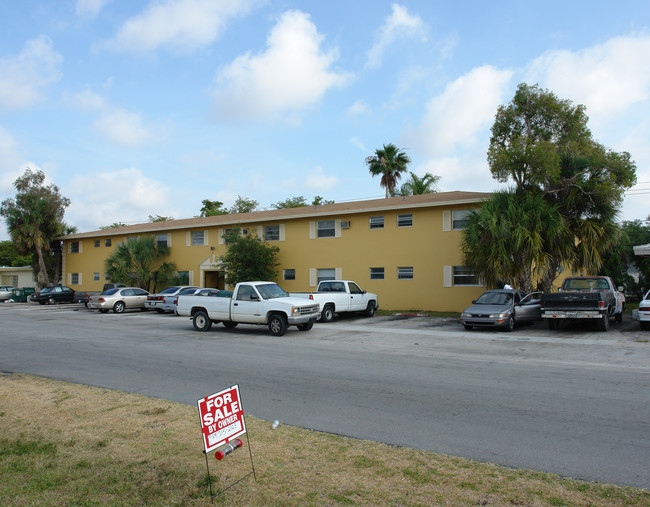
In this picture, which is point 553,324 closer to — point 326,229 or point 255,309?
point 255,309

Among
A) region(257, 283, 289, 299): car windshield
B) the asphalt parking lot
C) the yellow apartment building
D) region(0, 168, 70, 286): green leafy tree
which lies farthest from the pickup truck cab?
region(0, 168, 70, 286): green leafy tree

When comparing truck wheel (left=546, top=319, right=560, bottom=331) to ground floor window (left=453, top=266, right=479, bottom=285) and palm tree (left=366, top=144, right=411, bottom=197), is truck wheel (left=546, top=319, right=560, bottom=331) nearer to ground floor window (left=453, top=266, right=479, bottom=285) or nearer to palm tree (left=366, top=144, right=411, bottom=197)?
ground floor window (left=453, top=266, right=479, bottom=285)

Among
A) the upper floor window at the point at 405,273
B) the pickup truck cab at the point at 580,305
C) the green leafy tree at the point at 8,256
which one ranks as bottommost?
the pickup truck cab at the point at 580,305

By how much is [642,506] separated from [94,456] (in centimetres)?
503

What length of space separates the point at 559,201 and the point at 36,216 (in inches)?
1614

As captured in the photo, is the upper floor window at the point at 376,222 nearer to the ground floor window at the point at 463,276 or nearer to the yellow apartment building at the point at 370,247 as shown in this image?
the yellow apartment building at the point at 370,247

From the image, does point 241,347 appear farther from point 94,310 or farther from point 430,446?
point 94,310

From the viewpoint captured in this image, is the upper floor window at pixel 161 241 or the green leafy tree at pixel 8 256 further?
the green leafy tree at pixel 8 256

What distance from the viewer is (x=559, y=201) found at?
2214 centimetres

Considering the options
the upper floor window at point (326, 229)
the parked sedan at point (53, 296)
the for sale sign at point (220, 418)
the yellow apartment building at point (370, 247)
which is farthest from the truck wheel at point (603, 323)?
the parked sedan at point (53, 296)

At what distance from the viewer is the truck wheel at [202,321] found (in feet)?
59.8

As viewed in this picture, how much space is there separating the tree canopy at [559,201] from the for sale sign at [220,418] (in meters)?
17.3

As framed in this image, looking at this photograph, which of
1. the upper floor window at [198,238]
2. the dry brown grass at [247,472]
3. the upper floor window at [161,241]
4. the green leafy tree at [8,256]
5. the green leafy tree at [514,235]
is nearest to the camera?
the dry brown grass at [247,472]

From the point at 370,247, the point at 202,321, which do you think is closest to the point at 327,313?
the point at 202,321
